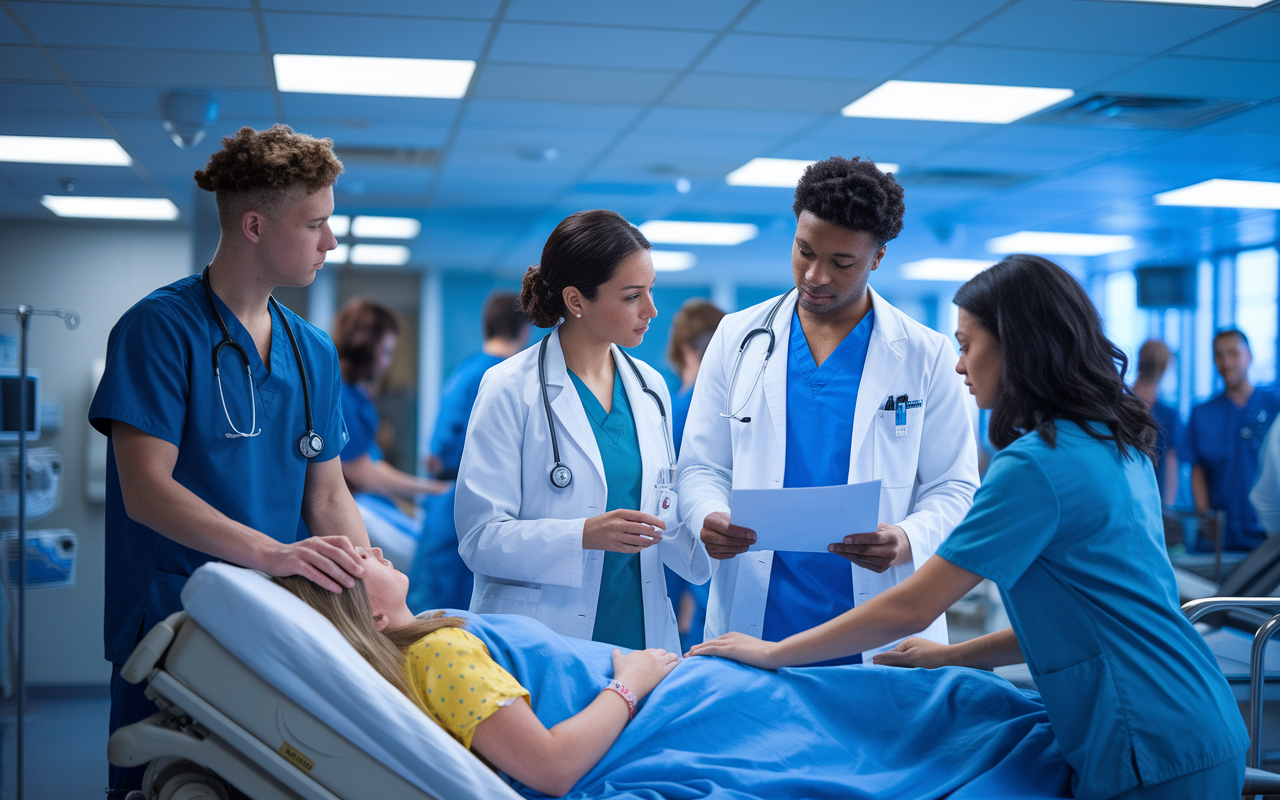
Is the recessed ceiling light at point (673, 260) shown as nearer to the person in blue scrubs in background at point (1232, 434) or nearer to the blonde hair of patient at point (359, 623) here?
the person in blue scrubs in background at point (1232, 434)

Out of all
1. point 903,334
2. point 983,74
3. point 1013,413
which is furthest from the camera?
point 983,74

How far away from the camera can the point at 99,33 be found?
3154mm

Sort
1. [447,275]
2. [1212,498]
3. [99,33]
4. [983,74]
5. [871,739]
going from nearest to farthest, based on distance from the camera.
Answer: [871,739] → [99,33] → [983,74] → [1212,498] → [447,275]

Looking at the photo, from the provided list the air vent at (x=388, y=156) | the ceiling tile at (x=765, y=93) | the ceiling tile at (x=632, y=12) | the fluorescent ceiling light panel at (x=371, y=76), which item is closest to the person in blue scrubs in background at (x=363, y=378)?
the fluorescent ceiling light panel at (x=371, y=76)

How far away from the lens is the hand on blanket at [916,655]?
1648mm

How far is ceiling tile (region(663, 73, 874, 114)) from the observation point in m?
3.75

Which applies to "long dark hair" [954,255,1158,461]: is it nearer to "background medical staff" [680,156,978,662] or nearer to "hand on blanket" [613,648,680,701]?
"background medical staff" [680,156,978,662]

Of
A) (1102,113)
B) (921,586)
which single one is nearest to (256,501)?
(921,586)

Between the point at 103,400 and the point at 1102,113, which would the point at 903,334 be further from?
the point at 1102,113

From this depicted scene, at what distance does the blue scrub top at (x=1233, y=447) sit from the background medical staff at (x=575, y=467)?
173 inches

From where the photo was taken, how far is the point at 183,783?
1214mm

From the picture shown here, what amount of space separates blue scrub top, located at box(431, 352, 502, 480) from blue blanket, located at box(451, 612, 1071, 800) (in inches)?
78.3

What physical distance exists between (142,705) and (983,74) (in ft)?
11.6

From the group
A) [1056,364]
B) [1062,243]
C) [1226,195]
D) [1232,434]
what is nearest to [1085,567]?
[1056,364]
